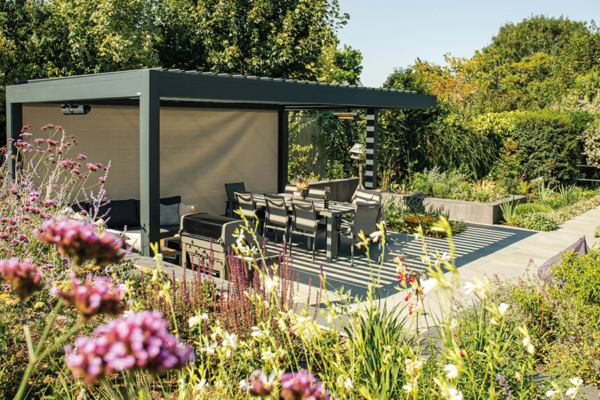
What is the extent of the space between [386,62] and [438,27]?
1035 cm

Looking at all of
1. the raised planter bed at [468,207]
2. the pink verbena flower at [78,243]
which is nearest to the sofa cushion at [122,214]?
the raised planter bed at [468,207]

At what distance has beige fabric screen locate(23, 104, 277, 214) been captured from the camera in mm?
7738

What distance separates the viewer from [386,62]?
2605cm

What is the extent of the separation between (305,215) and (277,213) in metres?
0.57

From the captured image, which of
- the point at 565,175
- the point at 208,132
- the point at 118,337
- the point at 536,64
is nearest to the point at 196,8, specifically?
the point at 208,132

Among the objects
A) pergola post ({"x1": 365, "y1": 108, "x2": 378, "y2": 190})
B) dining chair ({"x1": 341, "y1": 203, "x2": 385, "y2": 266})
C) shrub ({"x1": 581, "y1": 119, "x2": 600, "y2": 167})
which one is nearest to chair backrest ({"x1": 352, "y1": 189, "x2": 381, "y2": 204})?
dining chair ({"x1": 341, "y1": 203, "x2": 385, "y2": 266})

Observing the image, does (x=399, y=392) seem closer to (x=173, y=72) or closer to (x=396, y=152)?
(x=173, y=72)

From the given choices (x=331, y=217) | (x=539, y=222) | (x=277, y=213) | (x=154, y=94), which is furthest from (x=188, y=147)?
(x=539, y=222)

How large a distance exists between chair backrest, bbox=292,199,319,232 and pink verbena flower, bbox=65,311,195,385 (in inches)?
242

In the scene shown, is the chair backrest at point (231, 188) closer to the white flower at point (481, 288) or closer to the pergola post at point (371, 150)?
the pergola post at point (371, 150)

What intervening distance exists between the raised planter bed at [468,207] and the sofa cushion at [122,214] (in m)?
5.37

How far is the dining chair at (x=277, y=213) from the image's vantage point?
289 inches

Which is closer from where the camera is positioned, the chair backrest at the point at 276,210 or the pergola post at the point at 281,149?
the chair backrest at the point at 276,210

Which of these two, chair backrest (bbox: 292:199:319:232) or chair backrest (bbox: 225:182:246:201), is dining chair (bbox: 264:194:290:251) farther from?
chair backrest (bbox: 225:182:246:201)
